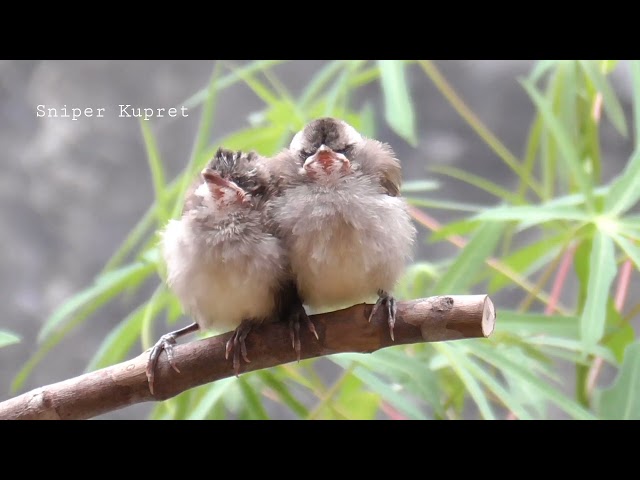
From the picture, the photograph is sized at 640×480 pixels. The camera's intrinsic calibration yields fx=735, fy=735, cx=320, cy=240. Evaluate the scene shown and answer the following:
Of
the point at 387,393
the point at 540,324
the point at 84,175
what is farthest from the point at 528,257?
the point at 84,175

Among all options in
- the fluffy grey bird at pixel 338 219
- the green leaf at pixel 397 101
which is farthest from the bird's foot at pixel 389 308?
the green leaf at pixel 397 101

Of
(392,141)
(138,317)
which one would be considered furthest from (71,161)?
(392,141)

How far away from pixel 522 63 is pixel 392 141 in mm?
416

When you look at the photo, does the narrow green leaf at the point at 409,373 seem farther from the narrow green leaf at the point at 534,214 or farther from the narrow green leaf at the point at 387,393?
the narrow green leaf at the point at 534,214

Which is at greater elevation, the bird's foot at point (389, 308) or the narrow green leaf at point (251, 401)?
the bird's foot at point (389, 308)

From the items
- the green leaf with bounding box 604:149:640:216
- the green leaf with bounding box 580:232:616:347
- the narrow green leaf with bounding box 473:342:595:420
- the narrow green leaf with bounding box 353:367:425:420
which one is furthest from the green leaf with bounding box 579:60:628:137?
the narrow green leaf with bounding box 353:367:425:420

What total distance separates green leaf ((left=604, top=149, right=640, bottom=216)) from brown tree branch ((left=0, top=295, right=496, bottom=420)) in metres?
0.41

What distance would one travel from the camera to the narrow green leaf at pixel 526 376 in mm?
955

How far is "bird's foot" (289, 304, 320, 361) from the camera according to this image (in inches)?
28.5

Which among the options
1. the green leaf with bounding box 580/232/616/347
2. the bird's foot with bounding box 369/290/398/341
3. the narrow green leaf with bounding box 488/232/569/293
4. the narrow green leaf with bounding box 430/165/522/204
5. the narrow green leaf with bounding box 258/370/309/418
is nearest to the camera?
the bird's foot with bounding box 369/290/398/341

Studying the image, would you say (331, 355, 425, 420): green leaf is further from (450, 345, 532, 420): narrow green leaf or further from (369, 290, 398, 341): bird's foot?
(369, 290, 398, 341): bird's foot

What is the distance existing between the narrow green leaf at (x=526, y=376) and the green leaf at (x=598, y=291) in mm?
88
